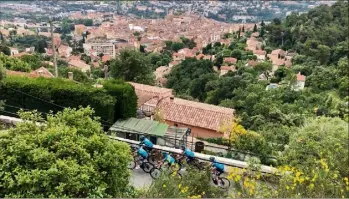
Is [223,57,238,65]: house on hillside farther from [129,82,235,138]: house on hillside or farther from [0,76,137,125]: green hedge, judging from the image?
[0,76,137,125]: green hedge

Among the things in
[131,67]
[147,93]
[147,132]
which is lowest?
[147,93]

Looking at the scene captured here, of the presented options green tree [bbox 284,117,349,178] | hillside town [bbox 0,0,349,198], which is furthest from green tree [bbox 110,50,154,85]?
green tree [bbox 284,117,349,178]

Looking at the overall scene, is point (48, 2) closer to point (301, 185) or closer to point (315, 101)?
point (315, 101)

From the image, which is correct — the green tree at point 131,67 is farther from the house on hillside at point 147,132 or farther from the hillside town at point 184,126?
the house on hillside at point 147,132

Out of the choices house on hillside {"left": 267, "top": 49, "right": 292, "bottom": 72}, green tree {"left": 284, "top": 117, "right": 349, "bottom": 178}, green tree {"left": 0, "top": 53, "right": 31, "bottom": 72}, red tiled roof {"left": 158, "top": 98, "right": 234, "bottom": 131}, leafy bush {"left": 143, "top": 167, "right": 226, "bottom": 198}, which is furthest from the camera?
house on hillside {"left": 267, "top": 49, "right": 292, "bottom": 72}

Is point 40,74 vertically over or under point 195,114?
over

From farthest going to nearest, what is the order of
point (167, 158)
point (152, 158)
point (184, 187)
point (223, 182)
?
point (152, 158), point (167, 158), point (223, 182), point (184, 187)

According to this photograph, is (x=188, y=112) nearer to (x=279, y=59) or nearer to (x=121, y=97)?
(x=121, y=97)

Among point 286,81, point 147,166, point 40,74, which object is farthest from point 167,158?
point 286,81
